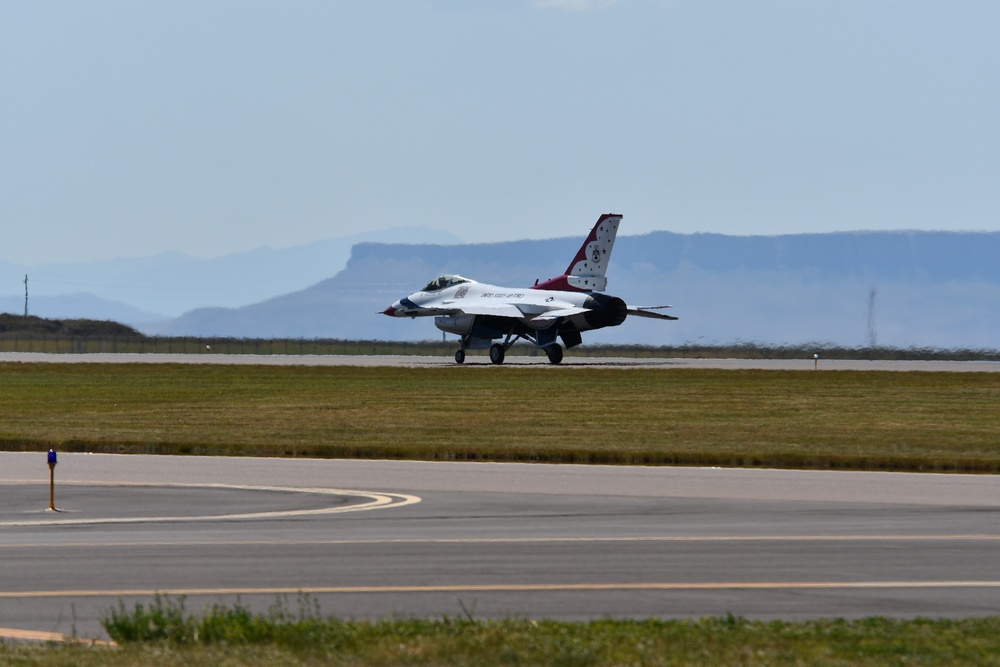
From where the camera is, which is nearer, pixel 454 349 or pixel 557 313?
pixel 557 313

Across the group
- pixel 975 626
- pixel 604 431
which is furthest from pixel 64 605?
pixel 604 431

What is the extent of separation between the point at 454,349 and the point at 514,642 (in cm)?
10000

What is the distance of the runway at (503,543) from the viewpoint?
38.5 feet

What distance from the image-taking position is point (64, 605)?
11508 mm

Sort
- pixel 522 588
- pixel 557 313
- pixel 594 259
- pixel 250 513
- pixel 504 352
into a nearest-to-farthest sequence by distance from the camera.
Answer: pixel 522 588 < pixel 250 513 < pixel 557 313 < pixel 594 259 < pixel 504 352

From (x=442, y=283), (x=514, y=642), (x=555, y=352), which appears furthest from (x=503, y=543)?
(x=442, y=283)

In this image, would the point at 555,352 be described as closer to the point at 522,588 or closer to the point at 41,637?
the point at 522,588

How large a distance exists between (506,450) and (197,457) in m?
6.00

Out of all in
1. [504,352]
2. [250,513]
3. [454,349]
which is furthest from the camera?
[454,349]

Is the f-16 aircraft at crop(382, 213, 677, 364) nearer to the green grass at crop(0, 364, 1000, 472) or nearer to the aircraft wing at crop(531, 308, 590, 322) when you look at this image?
the aircraft wing at crop(531, 308, 590, 322)

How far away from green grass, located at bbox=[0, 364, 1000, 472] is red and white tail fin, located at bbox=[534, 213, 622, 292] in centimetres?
882

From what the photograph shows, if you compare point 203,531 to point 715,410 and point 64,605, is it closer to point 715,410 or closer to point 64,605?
point 64,605

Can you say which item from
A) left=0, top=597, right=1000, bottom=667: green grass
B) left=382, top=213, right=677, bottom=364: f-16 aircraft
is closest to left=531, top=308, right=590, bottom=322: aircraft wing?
left=382, top=213, right=677, bottom=364: f-16 aircraft

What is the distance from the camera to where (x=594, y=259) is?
70.1 metres
